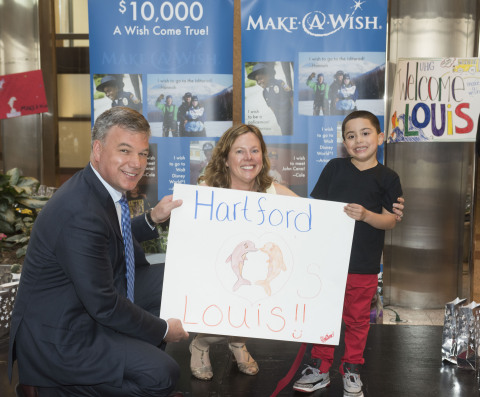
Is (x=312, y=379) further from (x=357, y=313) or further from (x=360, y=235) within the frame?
(x=360, y=235)

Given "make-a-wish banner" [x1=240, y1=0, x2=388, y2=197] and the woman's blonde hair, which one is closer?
the woman's blonde hair

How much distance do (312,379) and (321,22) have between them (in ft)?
7.11

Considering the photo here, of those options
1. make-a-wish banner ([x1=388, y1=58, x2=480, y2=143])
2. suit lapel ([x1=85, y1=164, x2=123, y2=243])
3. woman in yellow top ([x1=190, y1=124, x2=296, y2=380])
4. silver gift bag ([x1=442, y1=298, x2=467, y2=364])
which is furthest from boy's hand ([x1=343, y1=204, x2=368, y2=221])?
make-a-wish banner ([x1=388, y1=58, x2=480, y2=143])

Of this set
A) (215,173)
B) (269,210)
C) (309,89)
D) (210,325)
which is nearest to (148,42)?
(309,89)

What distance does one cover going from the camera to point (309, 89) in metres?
3.85

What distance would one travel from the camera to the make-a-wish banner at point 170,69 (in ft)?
12.8

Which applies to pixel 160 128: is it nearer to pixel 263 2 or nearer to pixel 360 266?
pixel 263 2

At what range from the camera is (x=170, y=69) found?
3.93 m

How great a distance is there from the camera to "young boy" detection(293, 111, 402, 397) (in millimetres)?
2629

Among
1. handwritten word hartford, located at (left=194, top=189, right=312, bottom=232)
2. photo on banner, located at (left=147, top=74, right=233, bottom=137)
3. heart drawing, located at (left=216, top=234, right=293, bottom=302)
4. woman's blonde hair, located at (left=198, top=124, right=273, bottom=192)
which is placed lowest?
heart drawing, located at (left=216, top=234, right=293, bottom=302)

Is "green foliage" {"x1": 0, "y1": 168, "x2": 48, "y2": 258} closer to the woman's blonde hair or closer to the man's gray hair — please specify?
the woman's blonde hair

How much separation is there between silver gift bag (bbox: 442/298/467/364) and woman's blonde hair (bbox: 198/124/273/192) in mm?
1118

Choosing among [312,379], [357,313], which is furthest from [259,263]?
[312,379]

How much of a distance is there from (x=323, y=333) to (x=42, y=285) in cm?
106
